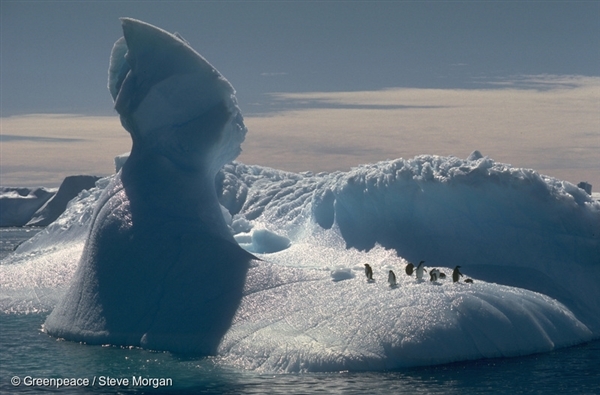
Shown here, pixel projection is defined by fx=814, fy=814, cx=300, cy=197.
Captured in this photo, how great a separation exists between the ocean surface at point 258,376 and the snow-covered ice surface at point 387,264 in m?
0.57

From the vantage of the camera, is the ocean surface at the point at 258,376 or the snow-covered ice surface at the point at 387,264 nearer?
the ocean surface at the point at 258,376

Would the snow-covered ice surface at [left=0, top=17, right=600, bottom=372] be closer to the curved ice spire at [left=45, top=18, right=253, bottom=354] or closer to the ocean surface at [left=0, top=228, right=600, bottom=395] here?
the curved ice spire at [left=45, top=18, right=253, bottom=354]

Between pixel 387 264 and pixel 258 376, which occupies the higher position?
pixel 387 264

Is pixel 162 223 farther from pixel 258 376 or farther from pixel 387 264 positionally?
pixel 387 264

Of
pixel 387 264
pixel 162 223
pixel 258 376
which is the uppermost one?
pixel 162 223

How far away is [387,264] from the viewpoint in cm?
2491

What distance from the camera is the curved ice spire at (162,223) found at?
65.7ft

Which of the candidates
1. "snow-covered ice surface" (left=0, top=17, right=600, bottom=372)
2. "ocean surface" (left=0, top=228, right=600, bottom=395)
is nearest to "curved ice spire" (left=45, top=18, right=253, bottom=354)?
"snow-covered ice surface" (left=0, top=17, right=600, bottom=372)

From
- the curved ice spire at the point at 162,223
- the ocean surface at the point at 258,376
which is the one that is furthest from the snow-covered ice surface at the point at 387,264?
the ocean surface at the point at 258,376

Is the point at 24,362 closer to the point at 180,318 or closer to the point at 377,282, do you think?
the point at 180,318

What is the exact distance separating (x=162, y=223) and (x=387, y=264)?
7.18 m

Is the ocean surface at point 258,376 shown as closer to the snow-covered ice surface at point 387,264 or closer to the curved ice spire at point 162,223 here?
the snow-covered ice surface at point 387,264

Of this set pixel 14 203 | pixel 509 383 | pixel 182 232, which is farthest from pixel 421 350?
pixel 14 203

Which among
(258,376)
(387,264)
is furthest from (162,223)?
(387,264)
